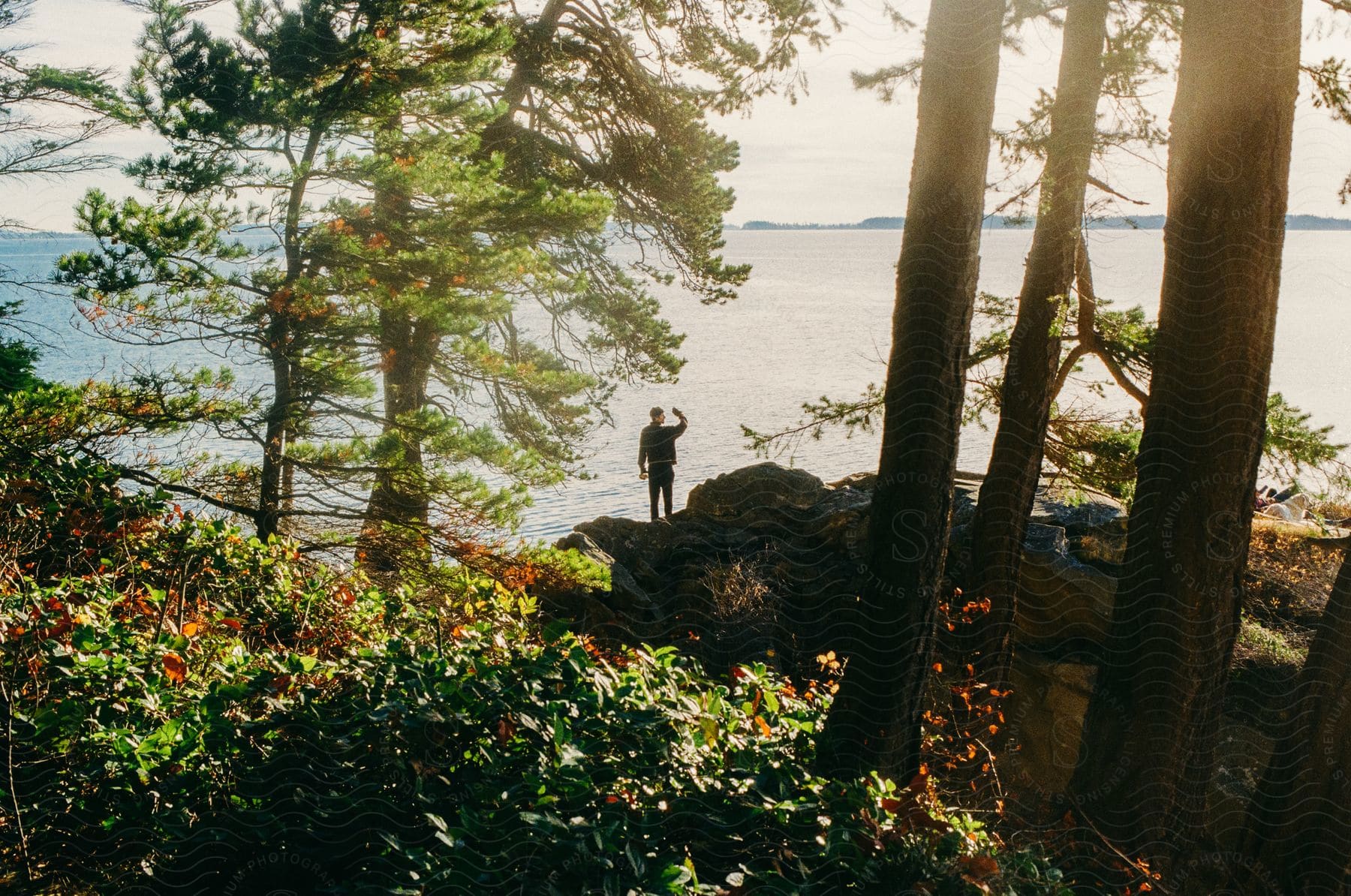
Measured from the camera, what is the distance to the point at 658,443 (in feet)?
36.1

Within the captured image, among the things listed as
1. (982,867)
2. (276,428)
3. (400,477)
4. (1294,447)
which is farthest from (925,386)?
(276,428)

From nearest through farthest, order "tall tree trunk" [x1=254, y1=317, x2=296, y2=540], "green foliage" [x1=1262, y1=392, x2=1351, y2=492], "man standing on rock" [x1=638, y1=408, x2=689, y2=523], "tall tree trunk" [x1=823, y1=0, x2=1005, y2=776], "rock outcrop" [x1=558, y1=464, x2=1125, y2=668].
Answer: "tall tree trunk" [x1=823, y1=0, x2=1005, y2=776]
"green foliage" [x1=1262, y1=392, x2=1351, y2=492]
"tall tree trunk" [x1=254, y1=317, x2=296, y2=540]
"rock outcrop" [x1=558, y1=464, x2=1125, y2=668]
"man standing on rock" [x1=638, y1=408, x2=689, y2=523]

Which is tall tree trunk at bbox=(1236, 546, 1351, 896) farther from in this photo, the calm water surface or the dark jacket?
the dark jacket

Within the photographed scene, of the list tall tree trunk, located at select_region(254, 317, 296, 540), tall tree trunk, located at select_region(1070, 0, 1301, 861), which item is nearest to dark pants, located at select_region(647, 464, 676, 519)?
tall tree trunk, located at select_region(254, 317, 296, 540)

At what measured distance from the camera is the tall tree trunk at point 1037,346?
6.10 meters

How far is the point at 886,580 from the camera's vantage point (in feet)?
11.5

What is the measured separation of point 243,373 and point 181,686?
19713 millimetres

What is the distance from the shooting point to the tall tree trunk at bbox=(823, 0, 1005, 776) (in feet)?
11.0

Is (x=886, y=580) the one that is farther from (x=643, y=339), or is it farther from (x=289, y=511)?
(x=643, y=339)

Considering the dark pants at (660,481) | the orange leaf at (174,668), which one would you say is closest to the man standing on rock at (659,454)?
the dark pants at (660,481)

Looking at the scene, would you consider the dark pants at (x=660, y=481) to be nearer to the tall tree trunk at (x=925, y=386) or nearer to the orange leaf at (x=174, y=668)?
the tall tree trunk at (x=925, y=386)

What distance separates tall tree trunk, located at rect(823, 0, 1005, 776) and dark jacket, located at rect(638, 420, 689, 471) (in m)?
7.39

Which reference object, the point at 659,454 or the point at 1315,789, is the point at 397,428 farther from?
the point at 1315,789

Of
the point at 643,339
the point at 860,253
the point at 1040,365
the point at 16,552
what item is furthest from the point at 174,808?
the point at 860,253
